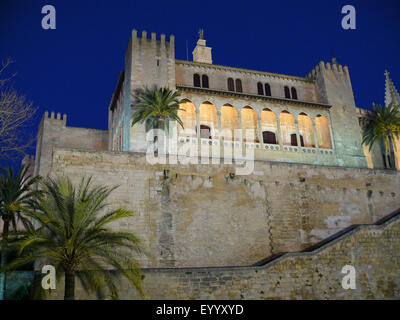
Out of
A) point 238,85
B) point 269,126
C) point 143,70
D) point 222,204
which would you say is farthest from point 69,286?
point 238,85

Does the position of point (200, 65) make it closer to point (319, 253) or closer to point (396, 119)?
point (396, 119)

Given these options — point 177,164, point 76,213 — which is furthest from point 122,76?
point 76,213

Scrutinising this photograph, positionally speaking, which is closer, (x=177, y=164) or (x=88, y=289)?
(x=88, y=289)

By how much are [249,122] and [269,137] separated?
211 cm

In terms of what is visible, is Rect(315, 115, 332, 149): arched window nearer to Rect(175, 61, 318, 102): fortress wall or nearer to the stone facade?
the stone facade

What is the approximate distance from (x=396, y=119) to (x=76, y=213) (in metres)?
27.9

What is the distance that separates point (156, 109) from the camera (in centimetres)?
2573

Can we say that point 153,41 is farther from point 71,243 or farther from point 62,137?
point 71,243

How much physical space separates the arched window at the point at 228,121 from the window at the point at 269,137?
111 inches

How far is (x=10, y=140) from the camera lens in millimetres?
12648

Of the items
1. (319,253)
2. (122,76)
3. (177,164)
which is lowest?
(319,253)

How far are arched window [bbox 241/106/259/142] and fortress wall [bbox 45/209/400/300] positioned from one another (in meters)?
13.7

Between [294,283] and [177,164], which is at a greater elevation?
[177,164]
